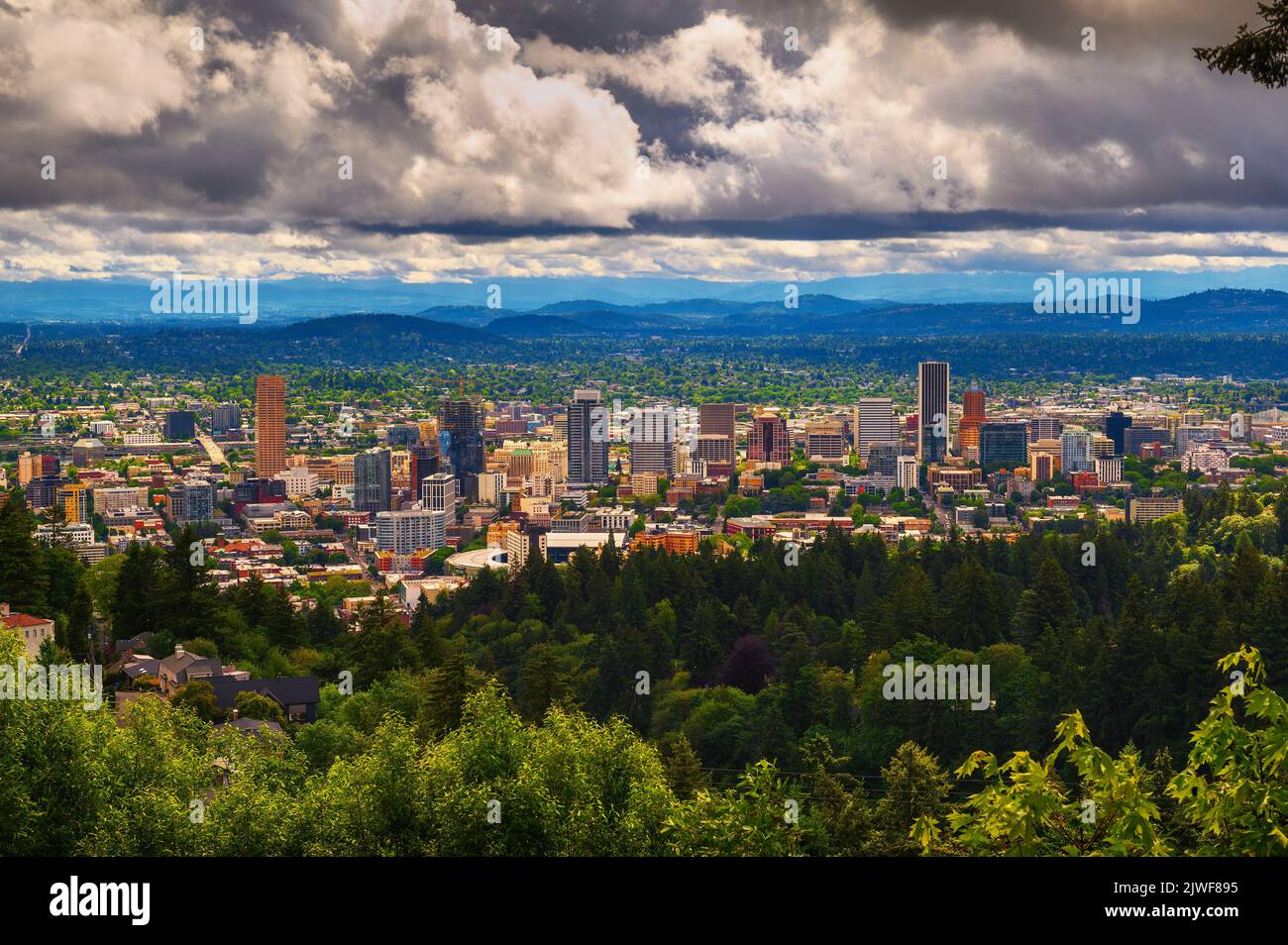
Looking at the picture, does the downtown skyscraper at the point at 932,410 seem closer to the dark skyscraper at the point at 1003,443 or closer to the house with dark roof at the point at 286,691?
the dark skyscraper at the point at 1003,443

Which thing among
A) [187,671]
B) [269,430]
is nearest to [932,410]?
[269,430]

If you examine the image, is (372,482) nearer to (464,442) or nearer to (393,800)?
(464,442)

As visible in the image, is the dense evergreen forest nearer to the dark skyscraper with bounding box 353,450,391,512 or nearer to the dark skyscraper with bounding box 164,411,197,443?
the dark skyscraper with bounding box 353,450,391,512

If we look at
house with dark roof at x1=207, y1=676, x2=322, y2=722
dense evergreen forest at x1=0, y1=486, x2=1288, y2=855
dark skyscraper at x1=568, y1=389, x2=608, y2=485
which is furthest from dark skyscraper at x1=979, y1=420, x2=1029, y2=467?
house with dark roof at x1=207, y1=676, x2=322, y2=722

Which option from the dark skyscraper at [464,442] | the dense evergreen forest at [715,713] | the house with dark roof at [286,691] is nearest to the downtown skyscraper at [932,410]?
the dark skyscraper at [464,442]

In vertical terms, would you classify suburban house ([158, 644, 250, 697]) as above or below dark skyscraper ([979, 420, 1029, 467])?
above

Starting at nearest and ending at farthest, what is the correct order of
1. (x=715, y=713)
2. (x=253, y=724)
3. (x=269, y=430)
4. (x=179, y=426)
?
(x=253, y=724)
(x=715, y=713)
(x=269, y=430)
(x=179, y=426)
